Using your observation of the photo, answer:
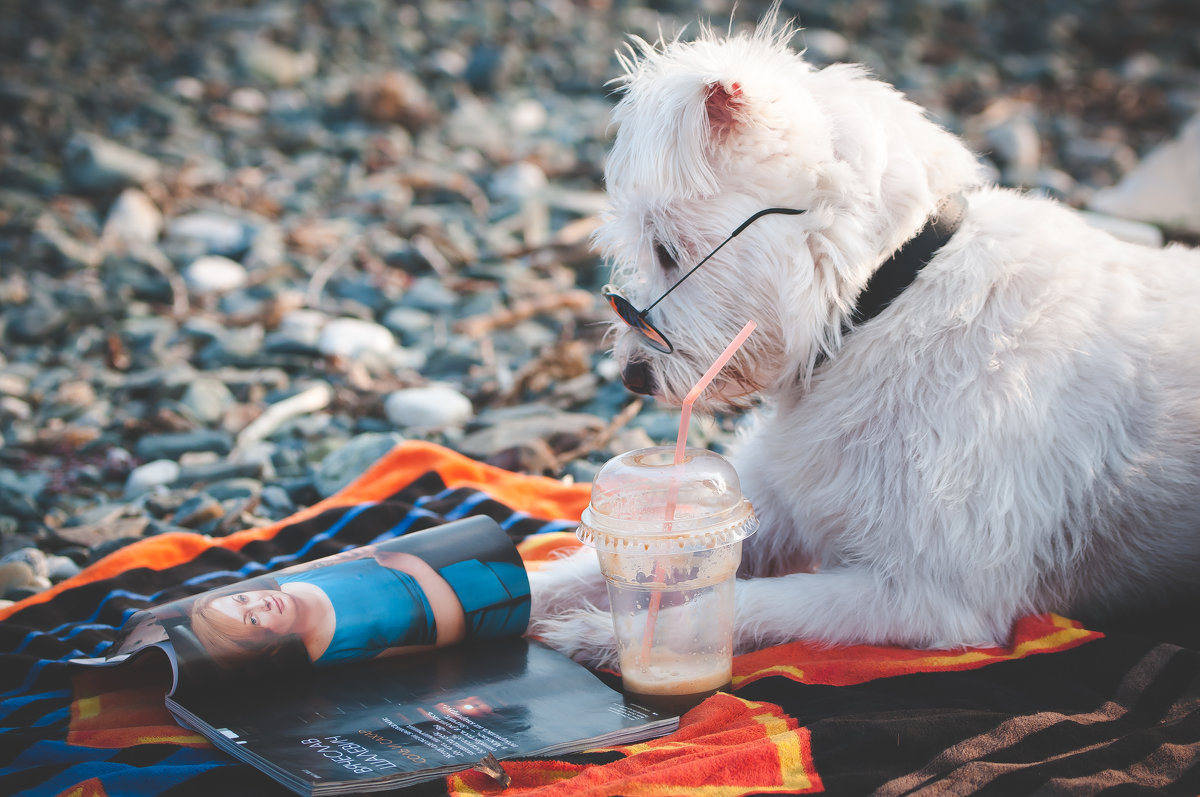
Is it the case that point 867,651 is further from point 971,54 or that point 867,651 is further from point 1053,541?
point 971,54

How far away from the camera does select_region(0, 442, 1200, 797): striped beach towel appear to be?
6.77ft

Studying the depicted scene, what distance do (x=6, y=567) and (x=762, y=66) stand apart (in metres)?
3.17

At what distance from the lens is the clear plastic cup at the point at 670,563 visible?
7.71 ft

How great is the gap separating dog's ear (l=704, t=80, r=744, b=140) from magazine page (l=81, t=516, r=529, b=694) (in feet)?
4.34

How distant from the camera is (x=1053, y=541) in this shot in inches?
108

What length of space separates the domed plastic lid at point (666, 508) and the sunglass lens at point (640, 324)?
0.42 m

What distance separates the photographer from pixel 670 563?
235 centimetres

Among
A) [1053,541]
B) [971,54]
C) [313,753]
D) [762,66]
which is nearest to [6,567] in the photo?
[313,753]

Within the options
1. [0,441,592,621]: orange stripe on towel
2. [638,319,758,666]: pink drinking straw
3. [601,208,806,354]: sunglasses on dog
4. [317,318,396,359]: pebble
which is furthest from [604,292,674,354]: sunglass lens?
[317,318,396,359]: pebble

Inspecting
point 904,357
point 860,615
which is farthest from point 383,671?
point 904,357

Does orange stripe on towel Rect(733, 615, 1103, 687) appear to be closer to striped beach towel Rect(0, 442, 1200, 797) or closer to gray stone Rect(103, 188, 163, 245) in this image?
striped beach towel Rect(0, 442, 1200, 797)

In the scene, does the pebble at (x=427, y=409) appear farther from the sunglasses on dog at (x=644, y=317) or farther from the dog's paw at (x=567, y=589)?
the sunglasses on dog at (x=644, y=317)

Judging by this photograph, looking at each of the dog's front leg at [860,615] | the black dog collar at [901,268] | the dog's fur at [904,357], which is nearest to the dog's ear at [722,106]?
the dog's fur at [904,357]

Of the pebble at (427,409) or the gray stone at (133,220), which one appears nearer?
the pebble at (427,409)
